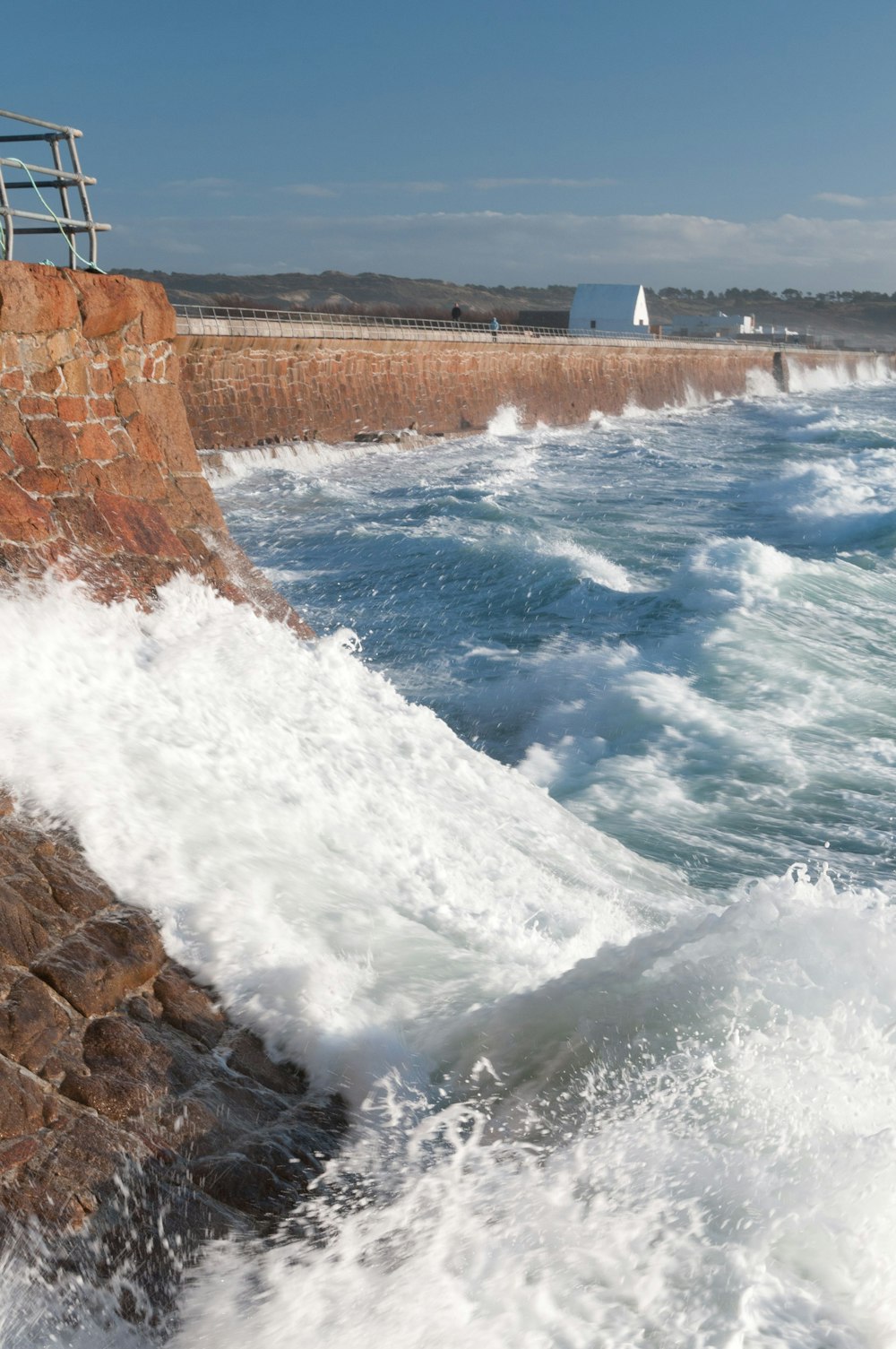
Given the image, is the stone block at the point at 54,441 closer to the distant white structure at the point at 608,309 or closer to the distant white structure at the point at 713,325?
the distant white structure at the point at 608,309

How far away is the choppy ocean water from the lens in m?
2.28

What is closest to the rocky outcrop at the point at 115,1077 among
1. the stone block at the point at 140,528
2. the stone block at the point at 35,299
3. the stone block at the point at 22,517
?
the stone block at the point at 22,517

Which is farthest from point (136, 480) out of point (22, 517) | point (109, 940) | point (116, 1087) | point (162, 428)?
point (116, 1087)

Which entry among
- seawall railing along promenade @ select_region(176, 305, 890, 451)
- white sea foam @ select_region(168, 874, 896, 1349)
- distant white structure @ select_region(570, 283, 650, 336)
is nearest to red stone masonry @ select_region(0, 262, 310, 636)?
white sea foam @ select_region(168, 874, 896, 1349)

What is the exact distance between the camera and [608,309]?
5097cm

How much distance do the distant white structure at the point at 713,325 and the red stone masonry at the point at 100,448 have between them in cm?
6770

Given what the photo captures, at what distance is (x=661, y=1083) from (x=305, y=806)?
5.48ft

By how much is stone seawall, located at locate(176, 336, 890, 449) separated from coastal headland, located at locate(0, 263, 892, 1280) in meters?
13.7

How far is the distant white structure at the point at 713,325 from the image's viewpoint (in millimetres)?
69562

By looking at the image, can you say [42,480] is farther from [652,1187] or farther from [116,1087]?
[652,1187]

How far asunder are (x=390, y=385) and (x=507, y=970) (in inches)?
876

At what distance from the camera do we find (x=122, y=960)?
2.83m

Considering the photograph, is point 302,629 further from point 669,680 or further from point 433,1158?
point 669,680

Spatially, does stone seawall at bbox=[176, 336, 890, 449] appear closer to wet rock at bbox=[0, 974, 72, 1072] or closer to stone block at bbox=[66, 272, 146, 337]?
stone block at bbox=[66, 272, 146, 337]
